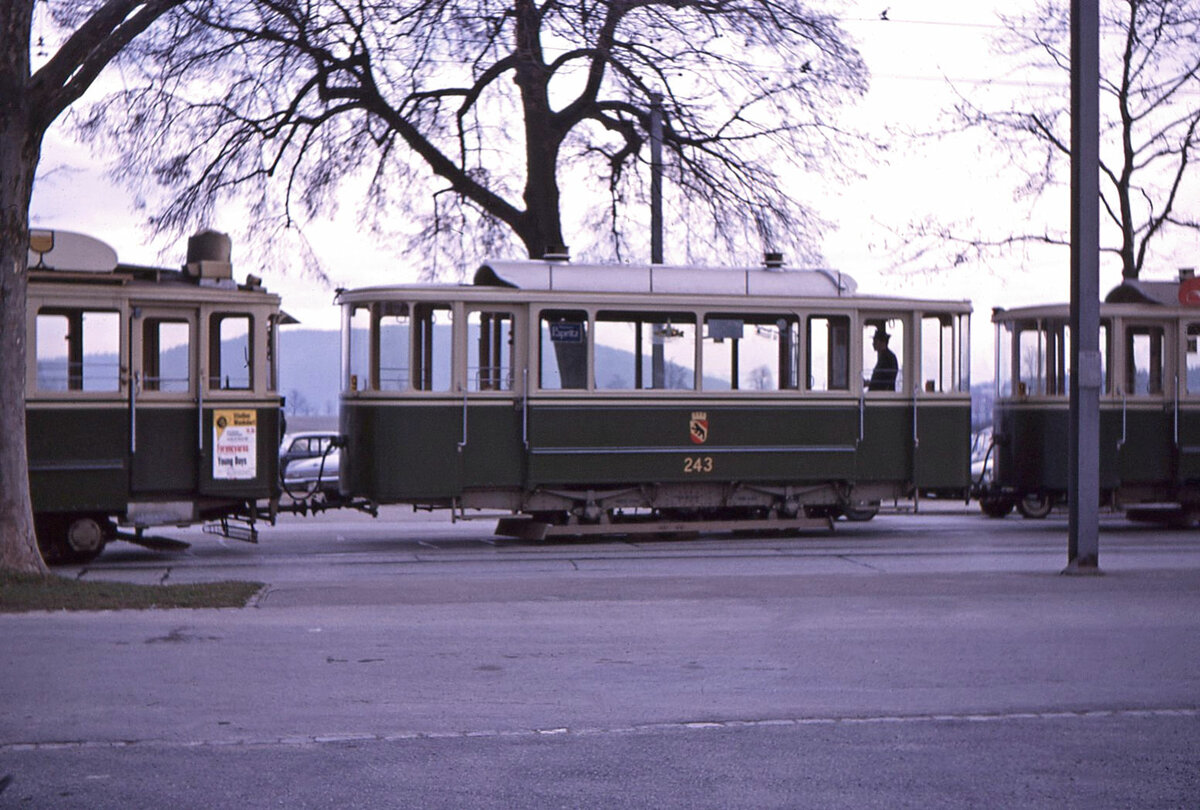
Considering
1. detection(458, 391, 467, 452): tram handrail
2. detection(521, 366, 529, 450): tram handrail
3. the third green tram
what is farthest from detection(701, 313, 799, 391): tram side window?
detection(458, 391, 467, 452): tram handrail

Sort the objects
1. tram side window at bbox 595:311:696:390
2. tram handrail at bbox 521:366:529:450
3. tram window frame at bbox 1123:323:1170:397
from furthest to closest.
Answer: tram window frame at bbox 1123:323:1170:397 → tram side window at bbox 595:311:696:390 → tram handrail at bbox 521:366:529:450

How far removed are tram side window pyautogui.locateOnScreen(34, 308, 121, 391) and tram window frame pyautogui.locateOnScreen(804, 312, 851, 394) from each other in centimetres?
829

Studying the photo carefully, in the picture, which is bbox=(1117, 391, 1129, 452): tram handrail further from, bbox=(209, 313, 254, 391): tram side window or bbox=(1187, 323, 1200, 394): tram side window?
bbox=(209, 313, 254, 391): tram side window

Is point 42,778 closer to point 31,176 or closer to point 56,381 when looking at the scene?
point 31,176

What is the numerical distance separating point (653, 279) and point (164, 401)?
5.89 metres

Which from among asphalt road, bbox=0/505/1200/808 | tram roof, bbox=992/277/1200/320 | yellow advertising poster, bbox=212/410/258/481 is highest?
tram roof, bbox=992/277/1200/320

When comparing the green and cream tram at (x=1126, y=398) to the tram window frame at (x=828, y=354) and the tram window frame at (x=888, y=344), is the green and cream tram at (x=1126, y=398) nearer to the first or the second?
the tram window frame at (x=888, y=344)

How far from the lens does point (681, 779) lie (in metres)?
6.17

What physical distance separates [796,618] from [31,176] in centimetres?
712

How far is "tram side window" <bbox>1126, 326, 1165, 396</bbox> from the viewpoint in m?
19.9

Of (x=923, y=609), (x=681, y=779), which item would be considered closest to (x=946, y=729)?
(x=681, y=779)

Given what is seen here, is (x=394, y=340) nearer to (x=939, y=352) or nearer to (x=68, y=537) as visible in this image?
(x=68, y=537)

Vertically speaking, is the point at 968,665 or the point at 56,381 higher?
the point at 56,381

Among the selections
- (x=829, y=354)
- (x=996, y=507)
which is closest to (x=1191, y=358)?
(x=996, y=507)
